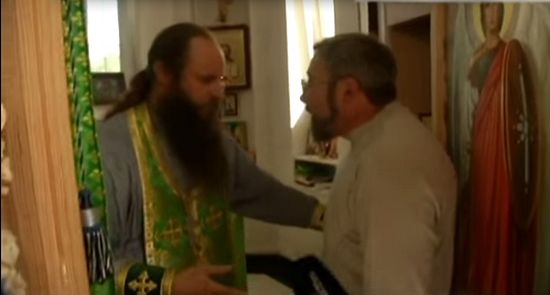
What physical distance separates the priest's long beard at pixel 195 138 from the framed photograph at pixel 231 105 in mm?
11

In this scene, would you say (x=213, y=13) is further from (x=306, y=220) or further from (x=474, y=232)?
(x=474, y=232)

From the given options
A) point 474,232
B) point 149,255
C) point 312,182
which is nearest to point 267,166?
point 312,182

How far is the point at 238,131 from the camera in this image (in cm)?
82

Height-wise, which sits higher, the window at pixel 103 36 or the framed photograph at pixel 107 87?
the window at pixel 103 36

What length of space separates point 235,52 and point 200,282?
27cm

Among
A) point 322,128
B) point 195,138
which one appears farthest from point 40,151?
point 322,128

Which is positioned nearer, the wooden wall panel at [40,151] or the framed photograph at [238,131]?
the wooden wall panel at [40,151]

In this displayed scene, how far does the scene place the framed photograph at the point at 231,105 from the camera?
0.81 meters

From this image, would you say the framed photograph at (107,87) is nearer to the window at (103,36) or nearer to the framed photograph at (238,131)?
the window at (103,36)

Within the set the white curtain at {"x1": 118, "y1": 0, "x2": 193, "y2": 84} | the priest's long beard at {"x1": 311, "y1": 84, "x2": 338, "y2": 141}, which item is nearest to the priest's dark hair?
the white curtain at {"x1": 118, "y1": 0, "x2": 193, "y2": 84}

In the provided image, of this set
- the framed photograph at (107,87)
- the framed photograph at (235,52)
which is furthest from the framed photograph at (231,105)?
the framed photograph at (107,87)

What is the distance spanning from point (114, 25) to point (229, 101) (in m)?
0.16

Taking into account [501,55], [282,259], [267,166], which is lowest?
[282,259]

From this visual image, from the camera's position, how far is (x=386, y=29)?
33.7 inches
